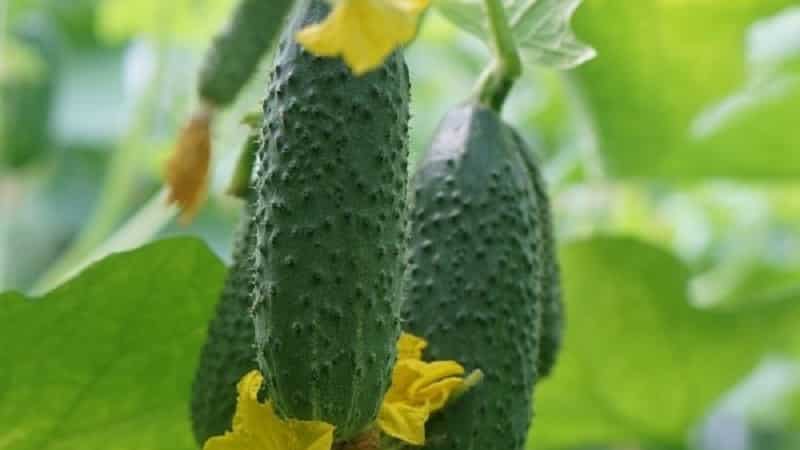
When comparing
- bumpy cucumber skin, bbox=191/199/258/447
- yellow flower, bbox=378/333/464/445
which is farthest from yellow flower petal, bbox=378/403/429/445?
bumpy cucumber skin, bbox=191/199/258/447

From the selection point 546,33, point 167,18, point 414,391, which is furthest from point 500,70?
point 167,18

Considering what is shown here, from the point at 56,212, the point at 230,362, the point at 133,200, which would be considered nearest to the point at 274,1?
the point at 230,362

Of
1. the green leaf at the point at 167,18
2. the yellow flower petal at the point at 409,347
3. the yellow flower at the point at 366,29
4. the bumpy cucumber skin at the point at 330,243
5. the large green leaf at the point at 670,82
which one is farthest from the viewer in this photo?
the green leaf at the point at 167,18

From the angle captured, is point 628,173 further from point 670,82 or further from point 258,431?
point 258,431

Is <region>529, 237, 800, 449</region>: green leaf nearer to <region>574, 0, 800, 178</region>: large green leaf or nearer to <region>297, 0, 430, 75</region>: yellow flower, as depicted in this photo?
<region>574, 0, 800, 178</region>: large green leaf

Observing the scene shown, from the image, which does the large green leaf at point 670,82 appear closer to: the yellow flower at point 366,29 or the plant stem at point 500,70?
the plant stem at point 500,70

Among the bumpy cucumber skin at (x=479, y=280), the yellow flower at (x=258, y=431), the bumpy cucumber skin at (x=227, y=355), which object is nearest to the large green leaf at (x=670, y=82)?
the bumpy cucumber skin at (x=479, y=280)
